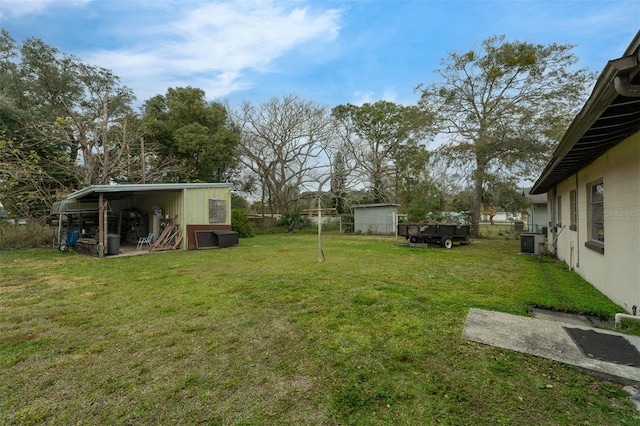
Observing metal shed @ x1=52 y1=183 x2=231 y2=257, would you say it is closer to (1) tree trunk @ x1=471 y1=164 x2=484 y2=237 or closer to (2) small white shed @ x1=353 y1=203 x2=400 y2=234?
(2) small white shed @ x1=353 y1=203 x2=400 y2=234

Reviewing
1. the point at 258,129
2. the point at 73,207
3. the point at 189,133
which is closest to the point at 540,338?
the point at 73,207

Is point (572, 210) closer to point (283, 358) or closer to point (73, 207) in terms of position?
point (283, 358)

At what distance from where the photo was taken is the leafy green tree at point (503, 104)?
13.5m

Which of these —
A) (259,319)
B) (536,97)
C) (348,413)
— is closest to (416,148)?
(536,97)

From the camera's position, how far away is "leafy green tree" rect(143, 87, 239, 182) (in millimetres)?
18156

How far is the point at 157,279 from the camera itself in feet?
19.0

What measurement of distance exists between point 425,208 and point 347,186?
314 inches

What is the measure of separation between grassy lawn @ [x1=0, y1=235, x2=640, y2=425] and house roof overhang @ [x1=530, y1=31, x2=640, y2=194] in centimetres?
Answer: 205

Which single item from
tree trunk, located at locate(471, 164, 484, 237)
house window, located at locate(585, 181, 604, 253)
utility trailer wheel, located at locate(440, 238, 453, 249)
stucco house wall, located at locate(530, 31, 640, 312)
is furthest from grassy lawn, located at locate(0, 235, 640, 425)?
tree trunk, located at locate(471, 164, 484, 237)

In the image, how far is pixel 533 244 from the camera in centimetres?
910

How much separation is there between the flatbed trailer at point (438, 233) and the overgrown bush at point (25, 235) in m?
13.7

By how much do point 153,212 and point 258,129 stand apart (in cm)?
1173

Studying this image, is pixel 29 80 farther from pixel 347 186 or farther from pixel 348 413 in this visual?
pixel 348 413

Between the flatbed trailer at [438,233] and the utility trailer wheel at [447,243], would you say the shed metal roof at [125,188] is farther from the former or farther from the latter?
the utility trailer wheel at [447,243]
